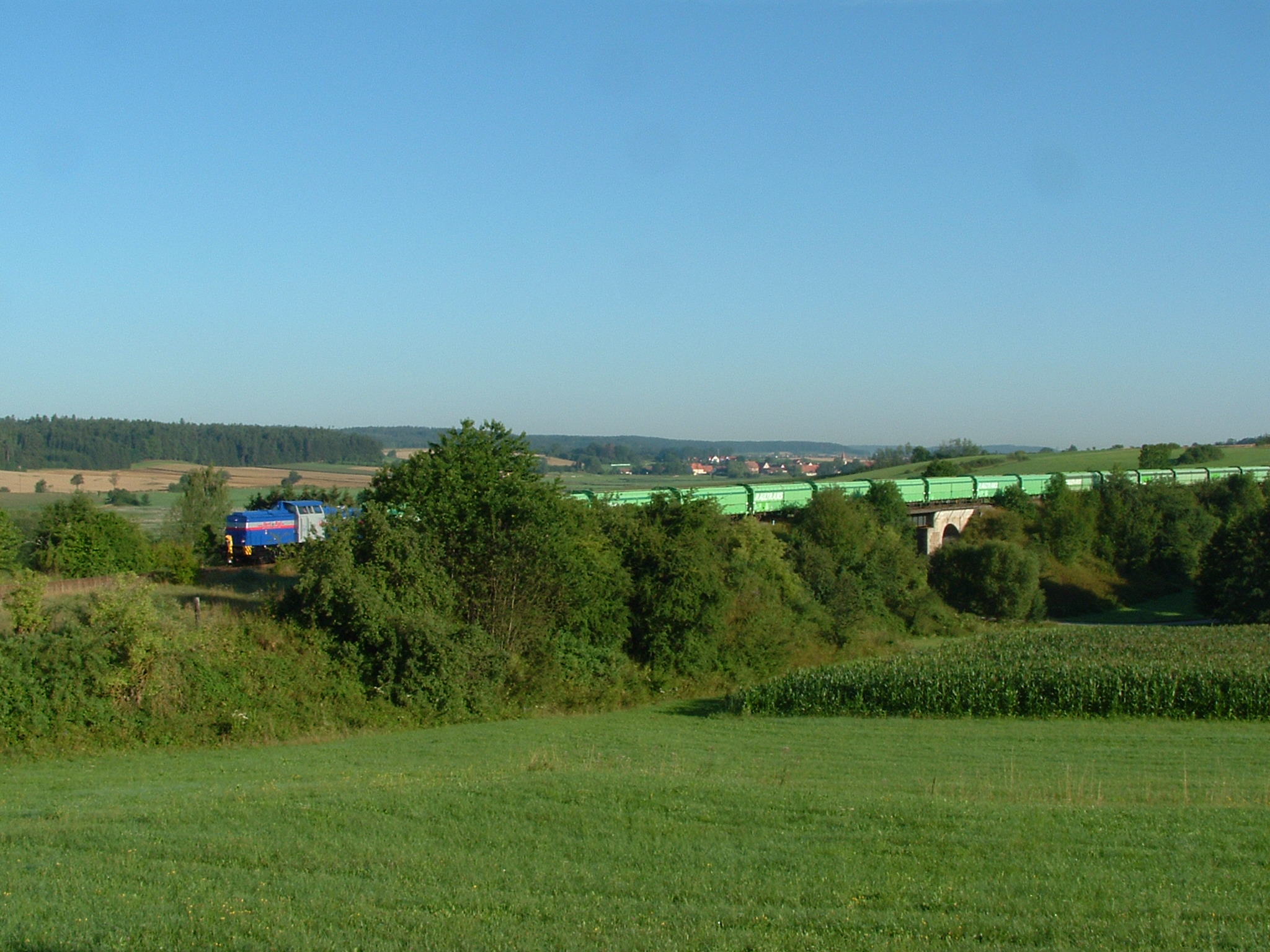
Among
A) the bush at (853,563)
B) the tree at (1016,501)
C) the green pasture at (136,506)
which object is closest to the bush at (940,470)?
the tree at (1016,501)

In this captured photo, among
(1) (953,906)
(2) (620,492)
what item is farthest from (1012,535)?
(1) (953,906)

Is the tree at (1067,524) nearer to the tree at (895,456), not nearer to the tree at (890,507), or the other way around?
the tree at (890,507)

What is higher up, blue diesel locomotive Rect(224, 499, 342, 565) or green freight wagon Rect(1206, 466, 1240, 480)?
green freight wagon Rect(1206, 466, 1240, 480)

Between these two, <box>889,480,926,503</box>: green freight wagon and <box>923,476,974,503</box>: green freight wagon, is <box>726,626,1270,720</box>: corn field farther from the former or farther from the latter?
<box>923,476,974,503</box>: green freight wagon

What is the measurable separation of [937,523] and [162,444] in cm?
7967

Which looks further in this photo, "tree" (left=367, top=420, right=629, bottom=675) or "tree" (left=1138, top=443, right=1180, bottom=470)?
"tree" (left=1138, top=443, right=1180, bottom=470)

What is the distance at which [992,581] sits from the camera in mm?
57594

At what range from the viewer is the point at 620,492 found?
2079 inches

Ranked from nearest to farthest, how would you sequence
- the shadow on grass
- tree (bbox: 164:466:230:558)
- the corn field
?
the corn field → the shadow on grass → tree (bbox: 164:466:230:558)

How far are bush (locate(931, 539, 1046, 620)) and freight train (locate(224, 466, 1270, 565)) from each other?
25.9ft

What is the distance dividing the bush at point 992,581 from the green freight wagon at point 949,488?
1136 centimetres

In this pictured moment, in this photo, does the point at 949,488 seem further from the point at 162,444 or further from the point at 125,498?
the point at 162,444

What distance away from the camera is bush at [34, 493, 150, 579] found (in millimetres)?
37688

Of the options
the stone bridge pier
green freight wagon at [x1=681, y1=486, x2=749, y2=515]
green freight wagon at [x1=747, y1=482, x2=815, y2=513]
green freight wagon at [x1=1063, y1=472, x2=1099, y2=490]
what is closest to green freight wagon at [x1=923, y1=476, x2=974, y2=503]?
the stone bridge pier
